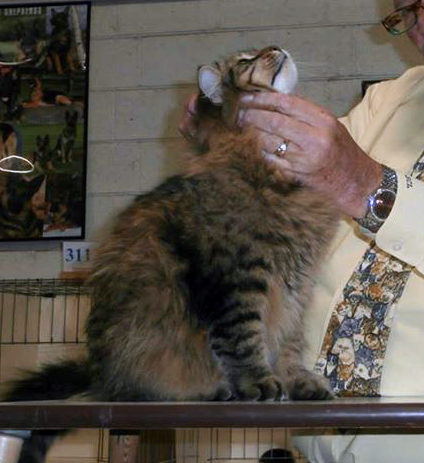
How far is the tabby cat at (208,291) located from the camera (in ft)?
3.88

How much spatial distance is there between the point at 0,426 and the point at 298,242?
581 millimetres

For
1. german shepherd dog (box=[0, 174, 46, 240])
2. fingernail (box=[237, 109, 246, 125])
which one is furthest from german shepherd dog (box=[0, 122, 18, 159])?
fingernail (box=[237, 109, 246, 125])

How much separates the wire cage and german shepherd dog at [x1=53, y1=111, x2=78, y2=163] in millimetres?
494

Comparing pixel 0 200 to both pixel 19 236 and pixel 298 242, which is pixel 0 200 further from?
pixel 298 242

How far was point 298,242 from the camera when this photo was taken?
1296mm

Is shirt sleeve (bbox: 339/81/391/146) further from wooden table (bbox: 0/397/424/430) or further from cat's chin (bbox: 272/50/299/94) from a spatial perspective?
wooden table (bbox: 0/397/424/430)

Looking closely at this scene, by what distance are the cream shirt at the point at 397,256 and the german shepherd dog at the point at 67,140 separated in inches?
62.8

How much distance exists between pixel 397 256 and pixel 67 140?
2020 millimetres

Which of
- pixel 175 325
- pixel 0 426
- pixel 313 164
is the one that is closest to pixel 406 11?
pixel 313 164

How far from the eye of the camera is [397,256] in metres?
1.21

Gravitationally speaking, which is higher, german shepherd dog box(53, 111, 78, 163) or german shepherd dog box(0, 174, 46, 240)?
german shepherd dog box(53, 111, 78, 163)

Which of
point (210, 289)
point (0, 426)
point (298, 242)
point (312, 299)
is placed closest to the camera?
point (0, 426)

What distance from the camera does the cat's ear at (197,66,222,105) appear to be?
1.45 meters

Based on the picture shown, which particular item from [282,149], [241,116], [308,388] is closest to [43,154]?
[241,116]
